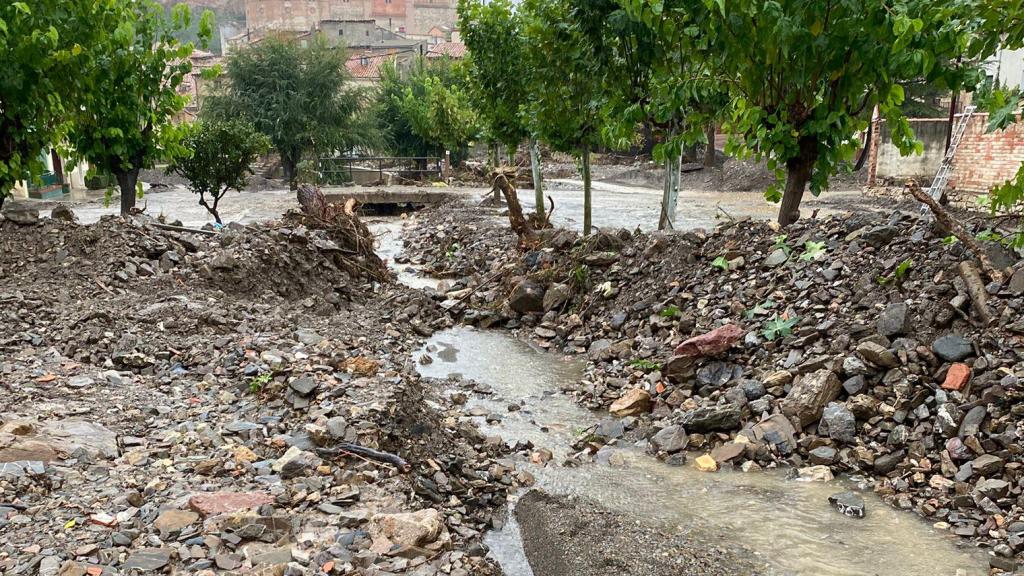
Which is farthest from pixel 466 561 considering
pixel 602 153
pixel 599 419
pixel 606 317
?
pixel 602 153

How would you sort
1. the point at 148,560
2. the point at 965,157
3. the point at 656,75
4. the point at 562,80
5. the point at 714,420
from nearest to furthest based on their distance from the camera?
the point at 148,560 → the point at 714,420 → the point at 656,75 → the point at 562,80 → the point at 965,157

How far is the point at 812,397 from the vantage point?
18.0 feet

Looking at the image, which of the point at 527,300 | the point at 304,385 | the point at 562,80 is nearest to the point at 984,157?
the point at 562,80

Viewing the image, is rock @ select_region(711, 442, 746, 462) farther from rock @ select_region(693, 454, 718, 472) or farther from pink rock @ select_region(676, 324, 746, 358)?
pink rock @ select_region(676, 324, 746, 358)

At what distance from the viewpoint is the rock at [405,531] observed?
3.53 meters

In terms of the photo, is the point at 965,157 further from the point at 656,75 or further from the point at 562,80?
the point at 656,75

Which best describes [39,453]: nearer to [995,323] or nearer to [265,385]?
[265,385]

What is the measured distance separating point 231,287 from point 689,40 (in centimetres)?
613

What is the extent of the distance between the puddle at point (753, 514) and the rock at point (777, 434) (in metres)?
0.26

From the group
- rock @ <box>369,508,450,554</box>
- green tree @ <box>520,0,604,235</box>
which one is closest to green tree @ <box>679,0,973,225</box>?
green tree @ <box>520,0,604,235</box>

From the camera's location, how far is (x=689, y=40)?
7332 mm

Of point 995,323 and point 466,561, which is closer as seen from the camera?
point 466,561

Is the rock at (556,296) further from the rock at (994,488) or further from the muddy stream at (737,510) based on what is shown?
the rock at (994,488)

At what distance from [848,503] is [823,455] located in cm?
60
